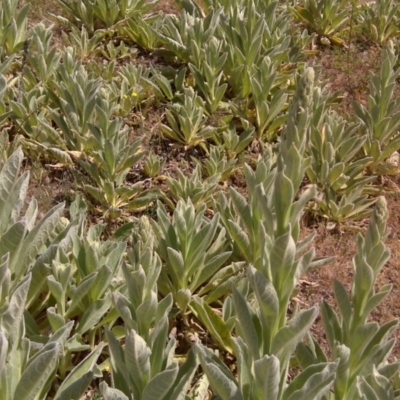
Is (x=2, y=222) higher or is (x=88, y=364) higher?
(x=2, y=222)

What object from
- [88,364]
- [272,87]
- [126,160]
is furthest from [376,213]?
[272,87]

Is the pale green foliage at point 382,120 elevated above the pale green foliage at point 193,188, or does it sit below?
above

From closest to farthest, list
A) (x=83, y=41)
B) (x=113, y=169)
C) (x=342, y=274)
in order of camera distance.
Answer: (x=342, y=274), (x=113, y=169), (x=83, y=41)

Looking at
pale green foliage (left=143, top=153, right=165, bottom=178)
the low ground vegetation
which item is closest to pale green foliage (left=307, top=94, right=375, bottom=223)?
the low ground vegetation

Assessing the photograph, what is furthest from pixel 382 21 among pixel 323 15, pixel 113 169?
pixel 113 169

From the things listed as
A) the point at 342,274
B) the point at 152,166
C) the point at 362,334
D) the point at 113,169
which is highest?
the point at 362,334

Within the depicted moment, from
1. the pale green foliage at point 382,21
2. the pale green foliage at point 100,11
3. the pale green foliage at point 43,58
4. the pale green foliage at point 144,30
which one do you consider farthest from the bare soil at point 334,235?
the pale green foliage at point 100,11

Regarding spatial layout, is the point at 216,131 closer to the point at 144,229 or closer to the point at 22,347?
the point at 144,229

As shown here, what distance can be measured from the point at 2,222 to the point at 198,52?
285 centimetres

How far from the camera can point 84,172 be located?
4.50 meters

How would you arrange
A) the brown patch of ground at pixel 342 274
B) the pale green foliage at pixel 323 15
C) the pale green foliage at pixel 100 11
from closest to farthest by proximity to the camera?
the brown patch of ground at pixel 342 274, the pale green foliage at pixel 100 11, the pale green foliage at pixel 323 15

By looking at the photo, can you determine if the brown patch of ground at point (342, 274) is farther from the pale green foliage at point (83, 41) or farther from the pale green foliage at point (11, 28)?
the pale green foliage at point (11, 28)

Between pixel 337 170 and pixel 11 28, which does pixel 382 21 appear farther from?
pixel 11 28

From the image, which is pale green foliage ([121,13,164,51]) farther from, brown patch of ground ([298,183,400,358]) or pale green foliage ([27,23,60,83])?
brown patch of ground ([298,183,400,358])
